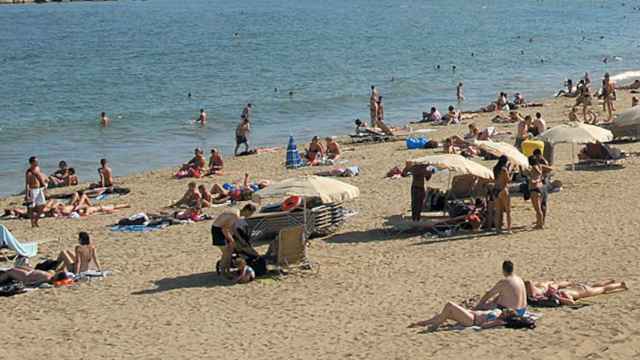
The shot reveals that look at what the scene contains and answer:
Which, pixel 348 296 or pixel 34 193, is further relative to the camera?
pixel 34 193

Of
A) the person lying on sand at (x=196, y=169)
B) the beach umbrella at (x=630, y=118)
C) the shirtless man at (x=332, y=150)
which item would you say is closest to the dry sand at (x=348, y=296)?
the beach umbrella at (x=630, y=118)

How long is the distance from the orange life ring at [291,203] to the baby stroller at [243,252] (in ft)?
6.61

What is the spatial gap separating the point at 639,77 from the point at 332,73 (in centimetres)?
1570

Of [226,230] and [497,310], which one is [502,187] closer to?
[226,230]

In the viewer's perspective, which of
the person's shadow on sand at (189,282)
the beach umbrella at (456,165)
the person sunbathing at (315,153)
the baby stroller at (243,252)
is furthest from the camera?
the person sunbathing at (315,153)

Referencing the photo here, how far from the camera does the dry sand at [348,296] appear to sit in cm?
1100

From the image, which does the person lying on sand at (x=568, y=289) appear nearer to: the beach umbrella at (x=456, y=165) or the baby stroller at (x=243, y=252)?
the beach umbrella at (x=456, y=165)

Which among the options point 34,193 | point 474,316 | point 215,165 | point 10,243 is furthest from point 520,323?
point 215,165

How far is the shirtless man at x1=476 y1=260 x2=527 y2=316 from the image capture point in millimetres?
11352

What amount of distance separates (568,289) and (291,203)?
5.34 m

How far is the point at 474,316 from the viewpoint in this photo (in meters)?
11.3

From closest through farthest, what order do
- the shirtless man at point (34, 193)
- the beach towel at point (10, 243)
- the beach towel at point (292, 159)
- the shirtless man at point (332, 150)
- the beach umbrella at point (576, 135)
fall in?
the beach towel at point (10, 243) < the beach umbrella at point (576, 135) < the shirtless man at point (34, 193) < the beach towel at point (292, 159) < the shirtless man at point (332, 150)

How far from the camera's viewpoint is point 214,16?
380ft

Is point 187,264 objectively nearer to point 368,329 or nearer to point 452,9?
point 368,329
